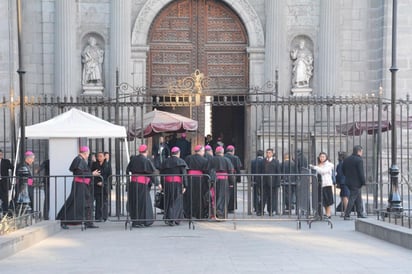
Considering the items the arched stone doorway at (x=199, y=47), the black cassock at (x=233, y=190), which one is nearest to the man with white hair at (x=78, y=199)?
the black cassock at (x=233, y=190)

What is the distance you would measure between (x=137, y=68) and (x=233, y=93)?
10.8 ft

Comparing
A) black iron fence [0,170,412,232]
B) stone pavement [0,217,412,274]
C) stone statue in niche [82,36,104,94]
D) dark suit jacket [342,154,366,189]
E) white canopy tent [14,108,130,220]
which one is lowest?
stone pavement [0,217,412,274]

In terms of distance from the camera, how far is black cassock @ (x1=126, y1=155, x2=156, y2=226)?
616 inches

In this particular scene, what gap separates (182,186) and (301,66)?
1088 cm

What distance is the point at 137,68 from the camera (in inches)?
1011

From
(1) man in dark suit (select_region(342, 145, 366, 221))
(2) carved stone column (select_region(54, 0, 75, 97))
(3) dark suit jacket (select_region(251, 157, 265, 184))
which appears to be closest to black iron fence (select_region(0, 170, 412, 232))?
(1) man in dark suit (select_region(342, 145, 366, 221))

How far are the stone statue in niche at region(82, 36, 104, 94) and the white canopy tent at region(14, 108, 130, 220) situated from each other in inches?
341

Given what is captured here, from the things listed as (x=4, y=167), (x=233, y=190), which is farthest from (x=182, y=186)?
(x=4, y=167)

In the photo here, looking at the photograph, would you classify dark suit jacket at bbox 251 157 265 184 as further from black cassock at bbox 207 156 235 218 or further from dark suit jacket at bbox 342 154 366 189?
dark suit jacket at bbox 342 154 366 189

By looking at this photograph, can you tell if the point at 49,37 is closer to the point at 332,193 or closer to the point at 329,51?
the point at 329,51

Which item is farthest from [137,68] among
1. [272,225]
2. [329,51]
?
[272,225]

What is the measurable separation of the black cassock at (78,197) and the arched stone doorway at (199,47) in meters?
10.7

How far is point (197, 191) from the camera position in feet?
55.0

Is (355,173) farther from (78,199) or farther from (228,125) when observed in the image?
(228,125)
